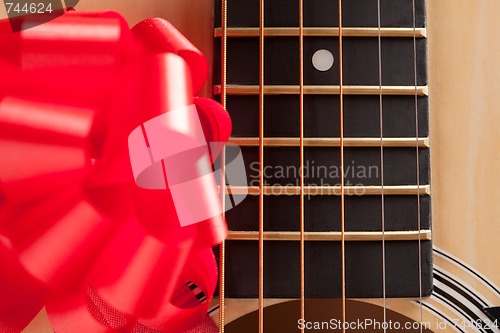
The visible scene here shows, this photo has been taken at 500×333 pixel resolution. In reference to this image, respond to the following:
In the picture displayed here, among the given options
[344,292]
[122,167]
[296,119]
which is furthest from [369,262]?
[122,167]

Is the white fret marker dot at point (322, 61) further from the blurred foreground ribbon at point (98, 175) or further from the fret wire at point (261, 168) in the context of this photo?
the blurred foreground ribbon at point (98, 175)

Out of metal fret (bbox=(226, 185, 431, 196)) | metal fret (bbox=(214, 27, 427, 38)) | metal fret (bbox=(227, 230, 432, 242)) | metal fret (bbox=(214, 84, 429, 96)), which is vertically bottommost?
metal fret (bbox=(227, 230, 432, 242))

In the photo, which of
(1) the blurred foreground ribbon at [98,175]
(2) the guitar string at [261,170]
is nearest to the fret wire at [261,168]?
(2) the guitar string at [261,170]

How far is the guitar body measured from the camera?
557 mm

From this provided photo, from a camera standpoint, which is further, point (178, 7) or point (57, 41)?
point (178, 7)

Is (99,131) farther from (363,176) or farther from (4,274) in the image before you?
(363,176)

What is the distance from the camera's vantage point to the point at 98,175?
40 centimetres

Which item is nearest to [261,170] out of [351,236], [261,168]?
[261,168]

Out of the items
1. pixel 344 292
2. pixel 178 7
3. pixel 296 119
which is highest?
pixel 178 7

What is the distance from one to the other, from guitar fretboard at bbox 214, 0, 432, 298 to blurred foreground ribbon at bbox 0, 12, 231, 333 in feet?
0.45

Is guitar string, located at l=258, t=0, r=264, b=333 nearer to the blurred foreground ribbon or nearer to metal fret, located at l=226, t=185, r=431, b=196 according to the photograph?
metal fret, located at l=226, t=185, r=431, b=196

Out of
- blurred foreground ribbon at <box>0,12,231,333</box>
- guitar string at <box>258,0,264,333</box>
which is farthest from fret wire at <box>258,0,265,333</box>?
blurred foreground ribbon at <box>0,12,231,333</box>

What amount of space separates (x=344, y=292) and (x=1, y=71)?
35cm

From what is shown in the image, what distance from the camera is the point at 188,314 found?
0.46 m
